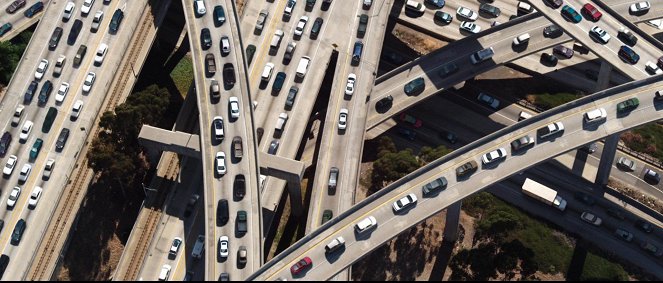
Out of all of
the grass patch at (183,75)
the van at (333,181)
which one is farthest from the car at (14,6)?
the van at (333,181)

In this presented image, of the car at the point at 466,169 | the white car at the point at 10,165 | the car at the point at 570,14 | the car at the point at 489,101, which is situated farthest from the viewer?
the car at the point at 489,101

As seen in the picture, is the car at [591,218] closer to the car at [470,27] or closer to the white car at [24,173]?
the car at [470,27]

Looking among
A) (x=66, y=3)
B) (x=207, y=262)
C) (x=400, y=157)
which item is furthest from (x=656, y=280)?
(x=66, y=3)

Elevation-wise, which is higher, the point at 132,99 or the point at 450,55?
the point at 450,55

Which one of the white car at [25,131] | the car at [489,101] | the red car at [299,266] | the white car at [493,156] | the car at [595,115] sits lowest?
the white car at [25,131]

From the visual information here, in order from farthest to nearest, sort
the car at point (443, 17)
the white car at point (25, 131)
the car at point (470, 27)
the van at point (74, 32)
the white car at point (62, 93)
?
the car at point (443, 17)
the car at point (470, 27)
the van at point (74, 32)
the white car at point (62, 93)
the white car at point (25, 131)

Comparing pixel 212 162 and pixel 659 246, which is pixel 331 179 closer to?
pixel 212 162

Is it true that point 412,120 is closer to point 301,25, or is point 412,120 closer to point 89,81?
point 301,25
